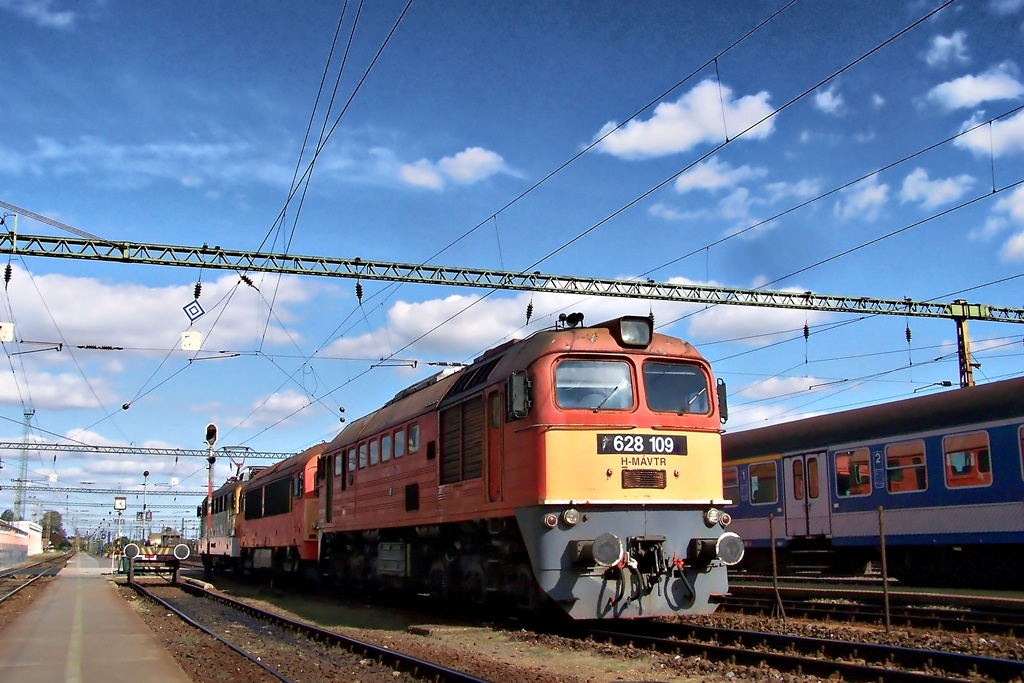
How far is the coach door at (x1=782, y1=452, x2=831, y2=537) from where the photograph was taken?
794 inches

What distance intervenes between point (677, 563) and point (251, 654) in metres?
5.71

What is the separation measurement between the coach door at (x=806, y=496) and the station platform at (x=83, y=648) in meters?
13.3

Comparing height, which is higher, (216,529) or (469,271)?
(469,271)

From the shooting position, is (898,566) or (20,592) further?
(20,592)

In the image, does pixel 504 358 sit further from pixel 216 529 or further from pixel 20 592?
pixel 216 529

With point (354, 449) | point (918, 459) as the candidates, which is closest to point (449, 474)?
point (354, 449)

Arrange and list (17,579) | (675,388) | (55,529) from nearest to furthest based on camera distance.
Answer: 1. (675,388)
2. (17,579)
3. (55,529)

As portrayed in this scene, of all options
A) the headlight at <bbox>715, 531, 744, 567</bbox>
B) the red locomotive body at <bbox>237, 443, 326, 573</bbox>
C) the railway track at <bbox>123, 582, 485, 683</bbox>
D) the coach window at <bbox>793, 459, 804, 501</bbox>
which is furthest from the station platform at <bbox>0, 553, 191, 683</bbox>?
the coach window at <bbox>793, 459, 804, 501</bbox>

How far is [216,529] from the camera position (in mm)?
38812

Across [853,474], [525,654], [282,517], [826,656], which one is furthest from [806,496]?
[282,517]

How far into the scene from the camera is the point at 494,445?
12984mm

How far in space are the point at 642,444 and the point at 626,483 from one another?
0.56 m

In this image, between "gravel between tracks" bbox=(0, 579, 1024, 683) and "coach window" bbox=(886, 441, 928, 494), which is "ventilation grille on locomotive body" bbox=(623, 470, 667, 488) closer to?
"gravel between tracks" bbox=(0, 579, 1024, 683)

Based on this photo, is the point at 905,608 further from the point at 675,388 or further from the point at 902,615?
the point at 675,388
